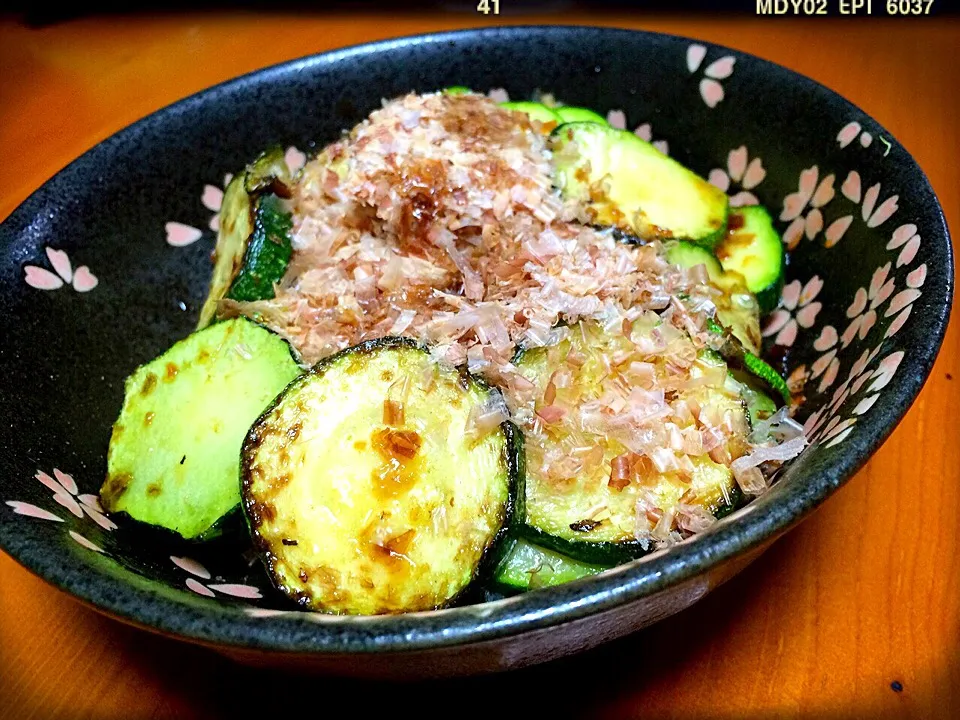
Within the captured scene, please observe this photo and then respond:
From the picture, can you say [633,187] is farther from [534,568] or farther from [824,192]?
[534,568]

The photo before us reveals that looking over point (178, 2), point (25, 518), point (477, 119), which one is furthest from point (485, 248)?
point (178, 2)

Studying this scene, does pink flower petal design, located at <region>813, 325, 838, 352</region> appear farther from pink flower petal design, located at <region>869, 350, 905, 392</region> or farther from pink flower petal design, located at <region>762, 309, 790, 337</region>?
pink flower petal design, located at <region>869, 350, 905, 392</region>

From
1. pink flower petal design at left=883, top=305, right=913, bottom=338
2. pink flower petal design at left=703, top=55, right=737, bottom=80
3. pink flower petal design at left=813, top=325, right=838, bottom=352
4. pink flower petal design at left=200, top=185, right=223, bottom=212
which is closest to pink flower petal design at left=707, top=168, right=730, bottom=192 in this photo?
pink flower petal design at left=703, top=55, right=737, bottom=80

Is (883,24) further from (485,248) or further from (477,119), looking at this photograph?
(485,248)

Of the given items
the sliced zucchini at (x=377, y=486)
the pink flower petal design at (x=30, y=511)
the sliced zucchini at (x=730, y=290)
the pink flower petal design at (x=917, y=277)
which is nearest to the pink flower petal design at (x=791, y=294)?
the sliced zucchini at (x=730, y=290)

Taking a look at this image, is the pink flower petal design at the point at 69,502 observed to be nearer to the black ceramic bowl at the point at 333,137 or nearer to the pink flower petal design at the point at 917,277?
the black ceramic bowl at the point at 333,137
